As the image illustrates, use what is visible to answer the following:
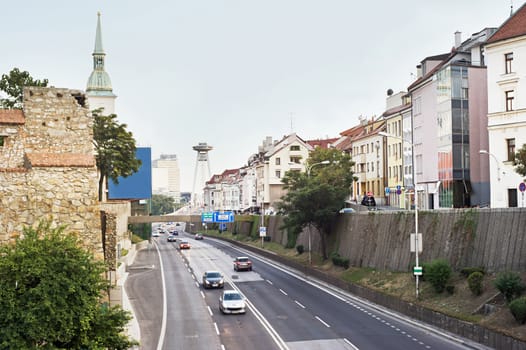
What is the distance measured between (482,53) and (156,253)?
2173 inches

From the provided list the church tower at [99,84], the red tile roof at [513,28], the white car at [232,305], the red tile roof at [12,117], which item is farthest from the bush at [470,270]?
the church tower at [99,84]

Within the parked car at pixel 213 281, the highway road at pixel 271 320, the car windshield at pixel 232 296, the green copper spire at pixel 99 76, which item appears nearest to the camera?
the highway road at pixel 271 320

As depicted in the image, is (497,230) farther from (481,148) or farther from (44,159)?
(44,159)

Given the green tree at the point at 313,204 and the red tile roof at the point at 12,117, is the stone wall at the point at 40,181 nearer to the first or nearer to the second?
the red tile roof at the point at 12,117

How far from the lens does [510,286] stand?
3119cm

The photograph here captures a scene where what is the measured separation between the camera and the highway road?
102 ft

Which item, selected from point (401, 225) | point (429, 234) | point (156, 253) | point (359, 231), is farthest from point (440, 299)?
point (156, 253)

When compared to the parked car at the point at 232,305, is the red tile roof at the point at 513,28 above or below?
above

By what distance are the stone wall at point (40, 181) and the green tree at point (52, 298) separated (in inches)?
62.3

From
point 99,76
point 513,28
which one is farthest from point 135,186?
point 513,28

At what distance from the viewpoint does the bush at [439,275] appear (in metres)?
37.7

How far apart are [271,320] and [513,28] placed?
30895mm

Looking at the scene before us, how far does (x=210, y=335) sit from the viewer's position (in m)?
33.5

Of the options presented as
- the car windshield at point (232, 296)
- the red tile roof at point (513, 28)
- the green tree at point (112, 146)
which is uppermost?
the red tile roof at point (513, 28)
